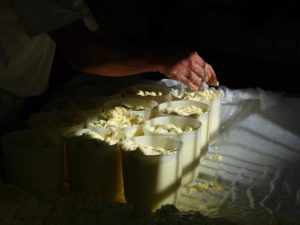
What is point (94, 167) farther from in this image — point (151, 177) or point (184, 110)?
point (184, 110)

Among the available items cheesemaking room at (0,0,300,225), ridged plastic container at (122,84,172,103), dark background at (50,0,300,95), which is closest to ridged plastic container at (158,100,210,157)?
cheesemaking room at (0,0,300,225)

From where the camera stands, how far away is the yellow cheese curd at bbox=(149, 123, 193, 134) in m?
1.51

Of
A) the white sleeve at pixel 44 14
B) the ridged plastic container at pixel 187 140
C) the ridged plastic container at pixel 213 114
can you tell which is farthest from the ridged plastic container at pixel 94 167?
the ridged plastic container at pixel 213 114

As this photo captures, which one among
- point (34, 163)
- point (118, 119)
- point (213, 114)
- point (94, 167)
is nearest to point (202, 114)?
point (213, 114)

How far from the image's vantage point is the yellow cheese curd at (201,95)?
192 centimetres

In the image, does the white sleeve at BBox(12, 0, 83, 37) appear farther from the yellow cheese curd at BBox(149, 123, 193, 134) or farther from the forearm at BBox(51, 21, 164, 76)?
the yellow cheese curd at BBox(149, 123, 193, 134)

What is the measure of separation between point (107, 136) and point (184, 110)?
41cm

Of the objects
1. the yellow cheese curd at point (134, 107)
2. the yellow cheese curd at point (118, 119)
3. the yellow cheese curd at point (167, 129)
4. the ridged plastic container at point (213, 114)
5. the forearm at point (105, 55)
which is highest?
the forearm at point (105, 55)

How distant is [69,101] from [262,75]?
6.06 ft

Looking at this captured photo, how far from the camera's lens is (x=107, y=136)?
1463 millimetres

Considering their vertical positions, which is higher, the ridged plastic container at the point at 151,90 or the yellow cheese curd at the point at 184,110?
the yellow cheese curd at the point at 184,110

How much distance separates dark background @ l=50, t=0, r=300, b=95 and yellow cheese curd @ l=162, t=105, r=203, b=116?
4.43 feet

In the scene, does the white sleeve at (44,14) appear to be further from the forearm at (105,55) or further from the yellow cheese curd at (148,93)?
the yellow cheese curd at (148,93)

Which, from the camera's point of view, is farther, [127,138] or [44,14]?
[127,138]
